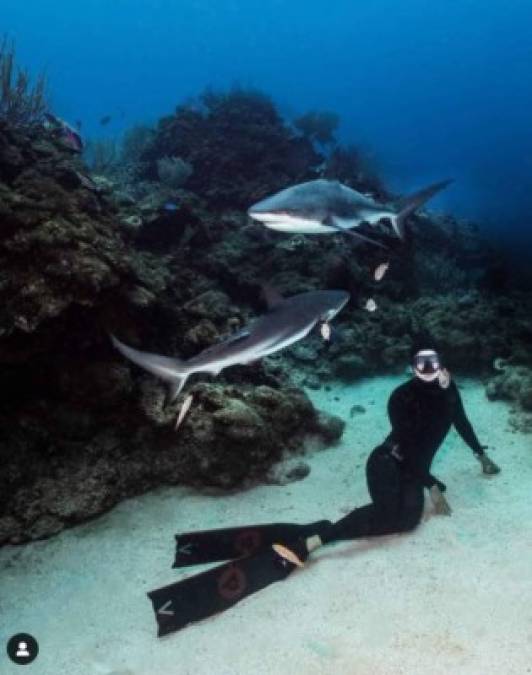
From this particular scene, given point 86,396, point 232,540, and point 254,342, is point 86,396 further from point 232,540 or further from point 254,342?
point 254,342

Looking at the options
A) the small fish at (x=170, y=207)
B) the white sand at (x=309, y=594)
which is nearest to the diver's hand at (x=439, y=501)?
the white sand at (x=309, y=594)

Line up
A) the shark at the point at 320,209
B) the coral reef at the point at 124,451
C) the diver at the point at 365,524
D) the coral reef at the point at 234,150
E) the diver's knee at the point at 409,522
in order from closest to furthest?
the shark at the point at 320,209, the diver at the point at 365,524, the diver's knee at the point at 409,522, the coral reef at the point at 124,451, the coral reef at the point at 234,150

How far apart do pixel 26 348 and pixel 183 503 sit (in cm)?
215

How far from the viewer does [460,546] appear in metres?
4.34

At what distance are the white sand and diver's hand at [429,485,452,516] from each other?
113mm

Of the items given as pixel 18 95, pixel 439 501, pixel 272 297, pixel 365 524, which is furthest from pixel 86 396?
pixel 18 95

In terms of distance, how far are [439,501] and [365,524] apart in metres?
0.77

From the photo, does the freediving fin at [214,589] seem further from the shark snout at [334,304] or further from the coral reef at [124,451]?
the shark snout at [334,304]

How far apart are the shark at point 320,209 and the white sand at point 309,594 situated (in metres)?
2.63

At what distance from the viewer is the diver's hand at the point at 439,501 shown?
4.78 m

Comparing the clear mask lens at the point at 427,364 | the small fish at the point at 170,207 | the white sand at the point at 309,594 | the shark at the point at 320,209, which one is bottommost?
the white sand at the point at 309,594

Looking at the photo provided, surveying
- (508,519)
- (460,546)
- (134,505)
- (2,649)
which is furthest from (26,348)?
(508,519)

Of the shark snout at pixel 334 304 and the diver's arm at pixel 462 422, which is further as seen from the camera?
the diver's arm at pixel 462 422

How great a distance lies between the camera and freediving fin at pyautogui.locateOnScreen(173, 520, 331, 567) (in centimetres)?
441
